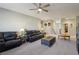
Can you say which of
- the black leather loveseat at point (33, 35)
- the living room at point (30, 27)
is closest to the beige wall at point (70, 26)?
the living room at point (30, 27)

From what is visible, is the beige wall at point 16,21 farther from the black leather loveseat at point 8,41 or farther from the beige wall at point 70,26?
the beige wall at point 70,26

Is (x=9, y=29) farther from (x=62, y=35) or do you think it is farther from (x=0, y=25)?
(x=62, y=35)

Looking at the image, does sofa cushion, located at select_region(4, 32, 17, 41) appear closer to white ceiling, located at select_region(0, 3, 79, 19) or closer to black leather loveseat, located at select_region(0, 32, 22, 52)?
black leather loveseat, located at select_region(0, 32, 22, 52)

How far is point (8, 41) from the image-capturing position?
376cm

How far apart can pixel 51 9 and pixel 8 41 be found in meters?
2.00

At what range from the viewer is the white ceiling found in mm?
3561

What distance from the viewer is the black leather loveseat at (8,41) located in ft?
12.1

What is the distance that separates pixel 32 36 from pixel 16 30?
1.99ft

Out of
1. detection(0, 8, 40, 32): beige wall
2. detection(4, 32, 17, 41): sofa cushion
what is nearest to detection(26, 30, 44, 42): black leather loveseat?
detection(0, 8, 40, 32): beige wall

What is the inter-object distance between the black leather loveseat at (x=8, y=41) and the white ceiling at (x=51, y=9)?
88 centimetres

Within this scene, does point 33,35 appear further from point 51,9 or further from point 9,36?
point 51,9

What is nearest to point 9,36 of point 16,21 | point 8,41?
point 8,41

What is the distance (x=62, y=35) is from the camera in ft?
13.6
